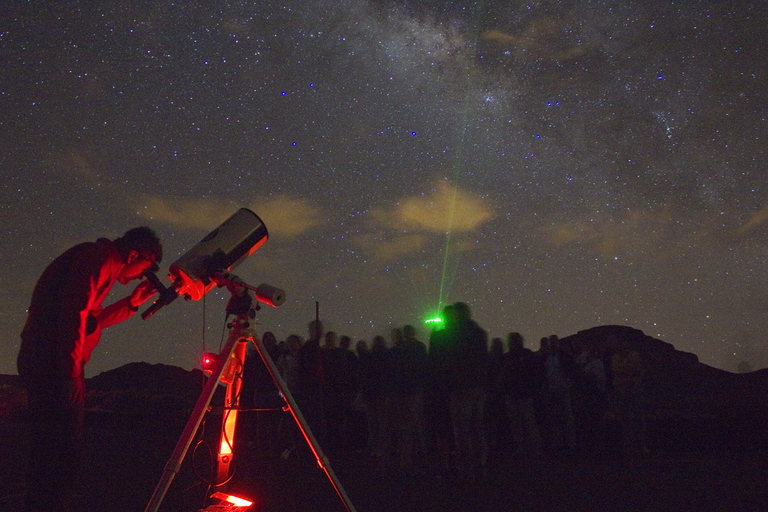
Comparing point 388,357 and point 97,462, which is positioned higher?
point 388,357

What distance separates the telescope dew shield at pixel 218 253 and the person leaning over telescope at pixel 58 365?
35cm

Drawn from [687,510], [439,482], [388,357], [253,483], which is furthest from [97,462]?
[687,510]

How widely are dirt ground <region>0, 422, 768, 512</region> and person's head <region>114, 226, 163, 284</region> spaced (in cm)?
113

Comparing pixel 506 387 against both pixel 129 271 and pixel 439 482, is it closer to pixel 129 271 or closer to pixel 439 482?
pixel 439 482

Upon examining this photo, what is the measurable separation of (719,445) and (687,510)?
4.49m

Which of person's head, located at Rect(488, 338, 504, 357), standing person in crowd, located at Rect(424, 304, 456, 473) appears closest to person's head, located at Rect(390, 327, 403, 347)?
standing person in crowd, located at Rect(424, 304, 456, 473)

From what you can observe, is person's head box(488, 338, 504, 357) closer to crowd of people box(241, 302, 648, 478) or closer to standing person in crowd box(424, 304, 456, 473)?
crowd of people box(241, 302, 648, 478)

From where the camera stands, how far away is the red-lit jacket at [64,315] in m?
2.21

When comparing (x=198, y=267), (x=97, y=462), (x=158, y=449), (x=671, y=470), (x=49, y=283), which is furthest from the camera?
(x=158, y=449)

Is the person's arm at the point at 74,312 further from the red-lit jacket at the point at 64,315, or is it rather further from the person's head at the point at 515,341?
the person's head at the point at 515,341

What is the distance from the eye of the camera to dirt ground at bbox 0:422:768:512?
3811 mm

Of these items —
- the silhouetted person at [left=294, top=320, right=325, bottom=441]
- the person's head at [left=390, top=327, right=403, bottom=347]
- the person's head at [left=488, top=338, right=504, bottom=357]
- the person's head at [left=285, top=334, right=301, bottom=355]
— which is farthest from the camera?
the person's head at [left=285, top=334, right=301, bottom=355]

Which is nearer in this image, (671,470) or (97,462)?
(671,470)

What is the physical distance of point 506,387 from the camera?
691cm
